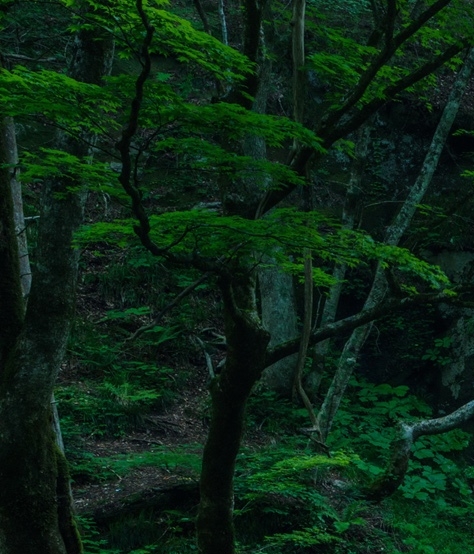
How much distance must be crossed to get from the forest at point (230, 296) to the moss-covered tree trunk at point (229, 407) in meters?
0.02

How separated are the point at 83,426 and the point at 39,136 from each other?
19.7 feet

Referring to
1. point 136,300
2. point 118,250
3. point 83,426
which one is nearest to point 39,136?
point 118,250

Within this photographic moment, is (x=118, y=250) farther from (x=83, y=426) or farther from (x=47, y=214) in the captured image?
(x=47, y=214)

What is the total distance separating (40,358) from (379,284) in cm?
496

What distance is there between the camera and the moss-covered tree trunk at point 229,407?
459 centimetres

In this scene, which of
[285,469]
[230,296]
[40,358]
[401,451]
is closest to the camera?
[230,296]

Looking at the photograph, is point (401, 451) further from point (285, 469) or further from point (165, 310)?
point (165, 310)

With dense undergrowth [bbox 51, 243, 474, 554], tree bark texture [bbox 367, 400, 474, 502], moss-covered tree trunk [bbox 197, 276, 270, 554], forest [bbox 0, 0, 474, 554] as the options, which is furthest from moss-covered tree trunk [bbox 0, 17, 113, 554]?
tree bark texture [bbox 367, 400, 474, 502]

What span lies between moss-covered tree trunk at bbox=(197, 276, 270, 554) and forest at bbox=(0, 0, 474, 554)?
2cm

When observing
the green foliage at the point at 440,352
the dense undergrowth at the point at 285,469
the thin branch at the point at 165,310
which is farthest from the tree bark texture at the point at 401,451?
the thin branch at the point at 165,310

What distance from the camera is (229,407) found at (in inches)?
188

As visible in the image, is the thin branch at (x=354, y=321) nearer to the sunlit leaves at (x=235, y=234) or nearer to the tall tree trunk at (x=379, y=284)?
the sunlit leaves at (x=235, y=234)

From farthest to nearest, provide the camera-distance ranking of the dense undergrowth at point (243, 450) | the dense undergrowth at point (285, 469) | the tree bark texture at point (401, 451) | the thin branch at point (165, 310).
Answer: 1. the tree bark texture at point (401, 451)
2. the dense undergrowth at point (243, 450)
3. the dense undergrowth at point (285, 469)
4. the thin branch at point (165, 310)

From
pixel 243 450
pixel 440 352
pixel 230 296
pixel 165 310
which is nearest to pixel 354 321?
pixel 230 296
